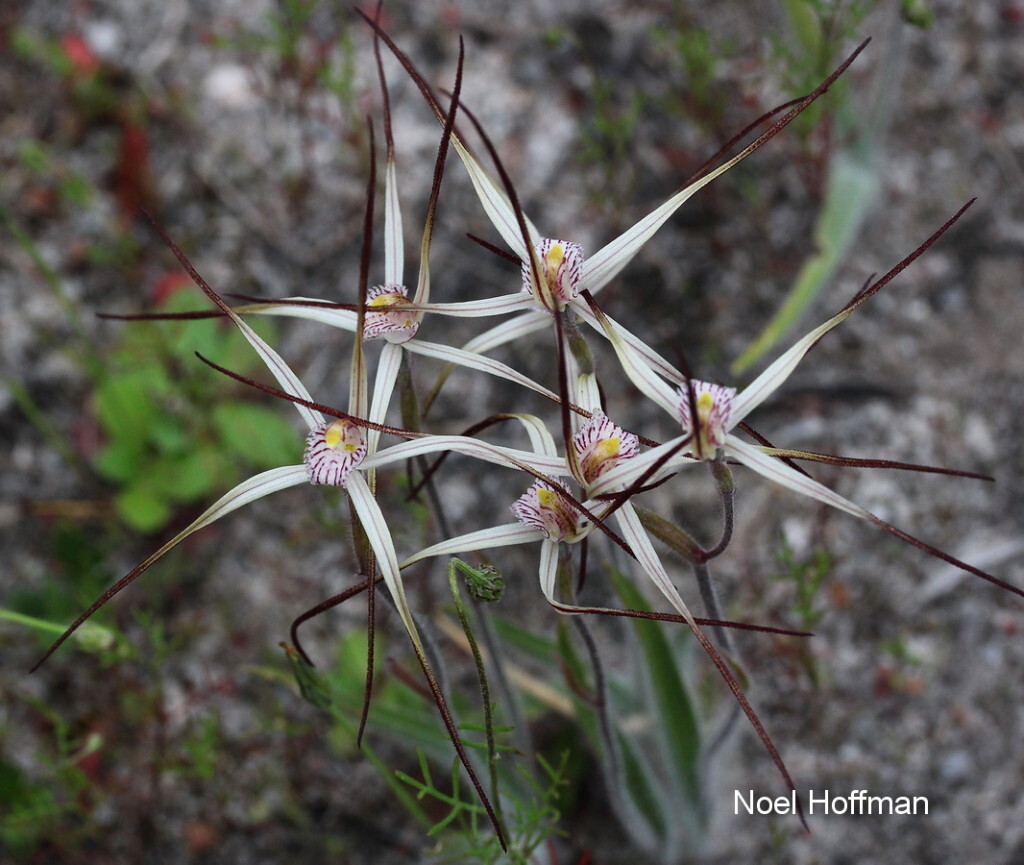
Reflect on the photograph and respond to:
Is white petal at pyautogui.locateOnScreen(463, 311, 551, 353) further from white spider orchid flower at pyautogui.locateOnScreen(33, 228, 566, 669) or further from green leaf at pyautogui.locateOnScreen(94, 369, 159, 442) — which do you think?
green leaf at pyautogui.locateOnScreen(94, 369, 159, 442)

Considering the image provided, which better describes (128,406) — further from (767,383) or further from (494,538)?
(767,383)

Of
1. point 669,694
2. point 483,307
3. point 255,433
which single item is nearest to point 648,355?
point 483,307

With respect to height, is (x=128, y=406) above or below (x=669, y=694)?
above

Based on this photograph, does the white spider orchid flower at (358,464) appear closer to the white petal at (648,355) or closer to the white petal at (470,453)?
the white petal at (470,453)

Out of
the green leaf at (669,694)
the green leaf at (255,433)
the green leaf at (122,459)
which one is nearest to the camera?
the green leaf at (669,694)

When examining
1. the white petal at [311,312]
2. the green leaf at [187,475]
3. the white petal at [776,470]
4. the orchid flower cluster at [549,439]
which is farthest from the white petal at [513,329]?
the green leaf at [187,475]

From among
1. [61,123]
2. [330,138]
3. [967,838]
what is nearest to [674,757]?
[967,838]

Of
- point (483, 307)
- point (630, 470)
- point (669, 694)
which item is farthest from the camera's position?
point (669, 694)

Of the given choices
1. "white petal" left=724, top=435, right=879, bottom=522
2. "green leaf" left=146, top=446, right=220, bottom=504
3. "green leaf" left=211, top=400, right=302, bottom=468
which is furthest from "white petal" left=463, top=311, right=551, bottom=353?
"green leaf" left=146, top=446, right=220, bottom=504

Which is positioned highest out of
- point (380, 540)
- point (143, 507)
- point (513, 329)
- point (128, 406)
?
point (128, 406)

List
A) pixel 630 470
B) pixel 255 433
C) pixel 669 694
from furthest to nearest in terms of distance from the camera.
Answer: pixel 255 433
pixel 669 694
pixel 630 470

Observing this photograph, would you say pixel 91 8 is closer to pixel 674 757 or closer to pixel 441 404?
pixel 441 404
